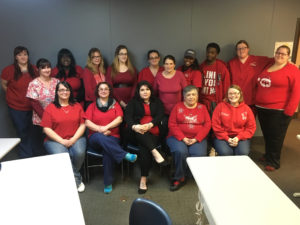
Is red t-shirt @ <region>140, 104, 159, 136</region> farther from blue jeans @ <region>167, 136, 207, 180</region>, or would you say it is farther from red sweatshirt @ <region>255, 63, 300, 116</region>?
red sweatshirt @ <region>255, 63, 300, 116</region>

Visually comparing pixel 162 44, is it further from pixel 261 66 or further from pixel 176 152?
pixel 176 152

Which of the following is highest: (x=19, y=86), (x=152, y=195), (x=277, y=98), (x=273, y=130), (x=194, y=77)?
(x=194, y=77)

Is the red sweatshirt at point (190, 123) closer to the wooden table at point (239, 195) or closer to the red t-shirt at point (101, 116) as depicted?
the red t-shirt at point (101, 116)

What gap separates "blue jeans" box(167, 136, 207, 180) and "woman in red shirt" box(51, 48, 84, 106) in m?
1.44

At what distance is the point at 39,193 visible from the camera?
162cm

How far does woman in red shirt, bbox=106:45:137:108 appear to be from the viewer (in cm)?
343

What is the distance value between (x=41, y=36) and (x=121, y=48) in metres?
1.17

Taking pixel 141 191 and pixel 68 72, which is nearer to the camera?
pixel 141 191

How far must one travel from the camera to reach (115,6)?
363cm

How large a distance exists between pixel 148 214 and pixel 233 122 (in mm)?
1935

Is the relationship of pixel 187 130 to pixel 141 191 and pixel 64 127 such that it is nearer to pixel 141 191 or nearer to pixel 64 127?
pixel 141 191

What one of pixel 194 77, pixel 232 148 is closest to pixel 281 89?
pixel 232 148

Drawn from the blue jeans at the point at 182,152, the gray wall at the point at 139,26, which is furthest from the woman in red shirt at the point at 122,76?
the blue jeans at the point at 182,152

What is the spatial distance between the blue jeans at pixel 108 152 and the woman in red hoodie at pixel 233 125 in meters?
1.11
